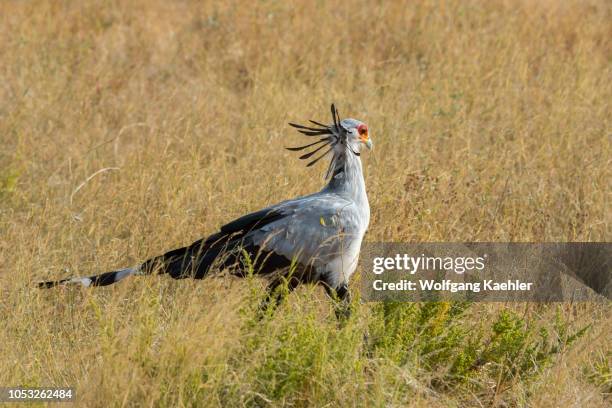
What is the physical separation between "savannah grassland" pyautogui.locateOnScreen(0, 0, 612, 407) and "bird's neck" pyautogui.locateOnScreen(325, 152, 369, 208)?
0.47 m

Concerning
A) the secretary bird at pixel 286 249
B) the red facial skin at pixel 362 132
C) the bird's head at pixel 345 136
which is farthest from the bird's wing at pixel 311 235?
the red facial skin at pixel 362 132

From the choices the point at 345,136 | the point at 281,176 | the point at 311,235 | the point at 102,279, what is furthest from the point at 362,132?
the point at 102,279

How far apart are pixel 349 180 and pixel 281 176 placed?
3.48 feet

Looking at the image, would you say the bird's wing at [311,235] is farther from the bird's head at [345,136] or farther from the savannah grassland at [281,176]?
the bird's head at [345,136]

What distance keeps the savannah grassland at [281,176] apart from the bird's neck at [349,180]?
18.4 inches

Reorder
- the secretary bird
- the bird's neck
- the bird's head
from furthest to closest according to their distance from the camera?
the bird's head, the bird's neck, the secretary bird

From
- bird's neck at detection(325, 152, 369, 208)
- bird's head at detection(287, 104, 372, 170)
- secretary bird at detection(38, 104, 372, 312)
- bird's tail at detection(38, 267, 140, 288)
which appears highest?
bird's head at detection(287, 104, 372, 170)

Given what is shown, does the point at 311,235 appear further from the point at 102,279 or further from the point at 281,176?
the point at 281,176

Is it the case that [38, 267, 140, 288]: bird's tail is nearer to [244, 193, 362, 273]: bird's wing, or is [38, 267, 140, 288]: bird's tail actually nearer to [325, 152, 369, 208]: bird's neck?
[244, 193, 362, 273]: bird's wing

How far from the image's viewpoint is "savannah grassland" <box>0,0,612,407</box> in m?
3.84

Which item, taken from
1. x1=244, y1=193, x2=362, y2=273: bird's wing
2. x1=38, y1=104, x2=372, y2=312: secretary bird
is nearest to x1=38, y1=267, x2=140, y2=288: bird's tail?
x1=38, y1=104, x2=372, y2=312: secretary bird

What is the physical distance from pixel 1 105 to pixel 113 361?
3.90m

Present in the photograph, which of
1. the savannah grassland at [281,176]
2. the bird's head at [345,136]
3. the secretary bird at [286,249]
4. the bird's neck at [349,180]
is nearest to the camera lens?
the savannah grassland at [281,176]

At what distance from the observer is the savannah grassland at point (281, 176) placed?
3.84 metres
